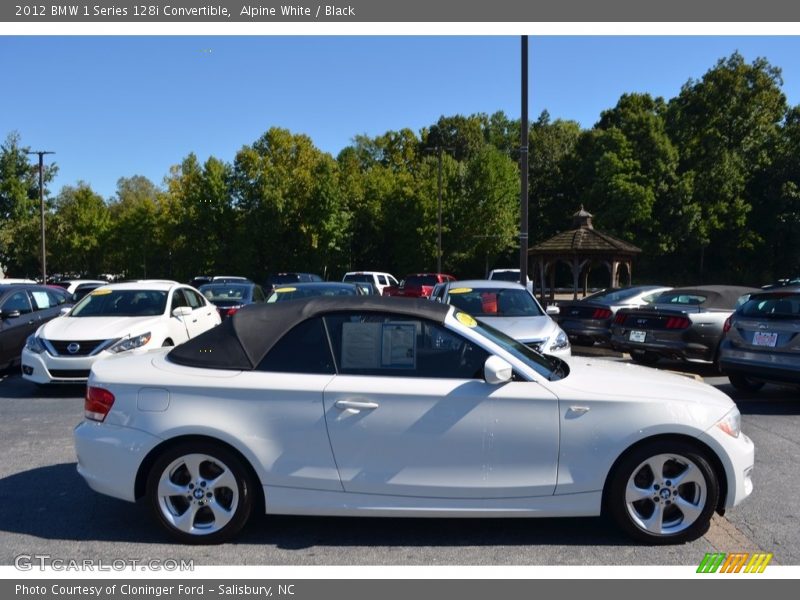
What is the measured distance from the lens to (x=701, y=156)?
51625mm

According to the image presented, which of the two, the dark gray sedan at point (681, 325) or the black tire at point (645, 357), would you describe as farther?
the black tire at point (645, 357)

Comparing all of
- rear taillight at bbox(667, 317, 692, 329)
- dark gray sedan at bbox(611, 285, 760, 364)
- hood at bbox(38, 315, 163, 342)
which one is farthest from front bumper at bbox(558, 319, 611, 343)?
hood at bbox(38, 315, 163, 342)

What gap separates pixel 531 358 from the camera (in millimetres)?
4938

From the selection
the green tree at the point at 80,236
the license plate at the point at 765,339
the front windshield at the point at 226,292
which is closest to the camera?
the license plate at the point at 765,339

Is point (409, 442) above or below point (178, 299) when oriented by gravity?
below

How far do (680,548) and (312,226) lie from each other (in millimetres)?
45231

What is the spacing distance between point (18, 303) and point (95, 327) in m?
3.33

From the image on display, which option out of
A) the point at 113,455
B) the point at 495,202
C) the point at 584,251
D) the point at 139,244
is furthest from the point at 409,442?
the point at 139,244

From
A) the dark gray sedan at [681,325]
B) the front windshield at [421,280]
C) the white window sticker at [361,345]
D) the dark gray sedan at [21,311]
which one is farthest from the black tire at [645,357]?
the front windshield at [421,280]

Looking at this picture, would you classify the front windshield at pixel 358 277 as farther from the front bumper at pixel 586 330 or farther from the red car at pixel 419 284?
the front bumper at pixel 586 330

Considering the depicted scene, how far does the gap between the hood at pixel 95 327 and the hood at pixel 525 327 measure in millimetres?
4871

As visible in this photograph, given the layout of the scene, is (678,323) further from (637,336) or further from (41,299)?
(41,299)

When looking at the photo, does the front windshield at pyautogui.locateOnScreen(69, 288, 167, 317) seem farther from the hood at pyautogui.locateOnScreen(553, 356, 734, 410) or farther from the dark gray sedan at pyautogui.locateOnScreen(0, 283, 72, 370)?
the hood at pyautogui.locateOnScreen(553, 356, 734, 410)

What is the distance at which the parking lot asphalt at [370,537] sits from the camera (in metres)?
4.27
